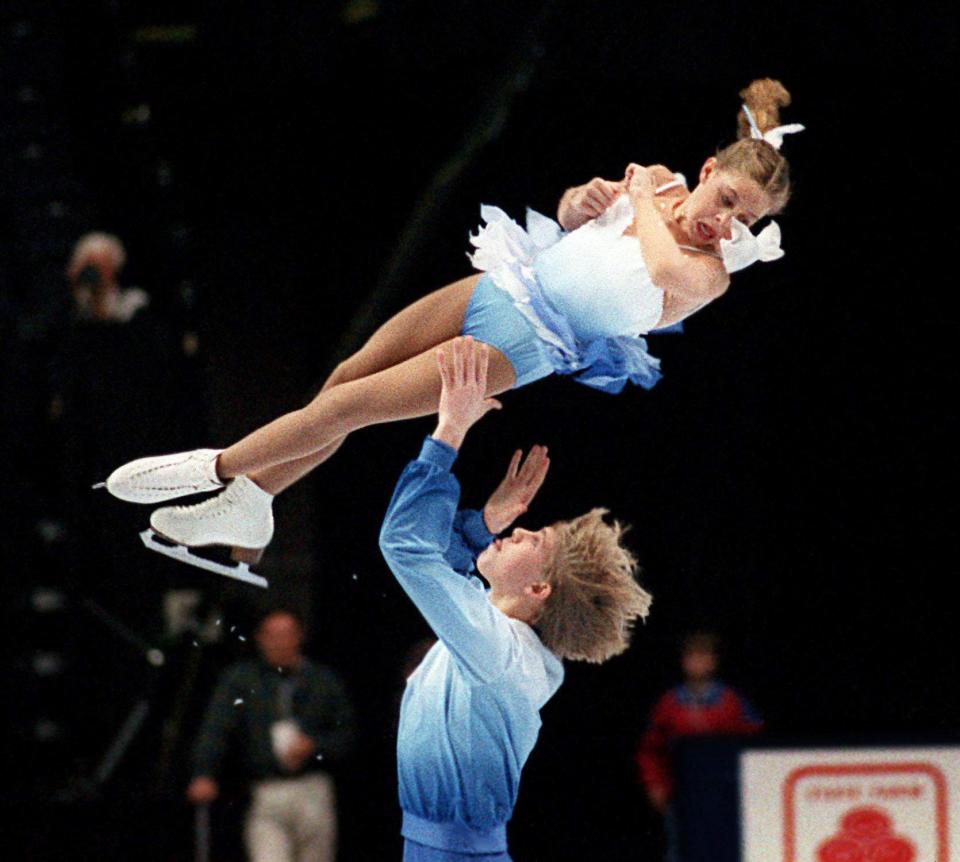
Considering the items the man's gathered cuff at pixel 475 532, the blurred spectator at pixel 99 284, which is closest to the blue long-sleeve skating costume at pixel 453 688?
the man's gathered cuff at pixel 475 532

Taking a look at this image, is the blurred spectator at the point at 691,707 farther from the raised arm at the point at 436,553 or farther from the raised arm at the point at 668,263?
the raised arm at the point at 436,553

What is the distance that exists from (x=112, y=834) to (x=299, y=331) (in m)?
1.77

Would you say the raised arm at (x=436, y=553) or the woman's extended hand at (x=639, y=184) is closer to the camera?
the raised arm at (x=436, y=553)

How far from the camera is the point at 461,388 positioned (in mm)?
3285

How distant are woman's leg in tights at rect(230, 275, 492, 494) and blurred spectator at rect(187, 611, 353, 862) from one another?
135 centimetres

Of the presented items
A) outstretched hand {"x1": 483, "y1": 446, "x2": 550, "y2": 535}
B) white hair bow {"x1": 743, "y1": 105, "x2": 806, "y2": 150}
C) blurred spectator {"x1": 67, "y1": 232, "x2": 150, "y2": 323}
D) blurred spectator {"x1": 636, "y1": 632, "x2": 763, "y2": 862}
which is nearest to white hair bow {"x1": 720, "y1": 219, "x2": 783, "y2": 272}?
white hair bow {"x1": 743, "y1": 105, "x2": 806, "y2": 150}

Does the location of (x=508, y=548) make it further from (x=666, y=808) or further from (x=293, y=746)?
(x=666, y=808)

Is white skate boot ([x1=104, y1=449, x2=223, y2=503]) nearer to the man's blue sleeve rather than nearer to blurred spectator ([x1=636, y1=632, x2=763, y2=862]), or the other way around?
the man's blue sleeve

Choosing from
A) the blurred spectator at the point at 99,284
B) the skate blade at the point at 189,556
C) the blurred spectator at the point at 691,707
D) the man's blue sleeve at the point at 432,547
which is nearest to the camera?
the man's blue sleeve at the point at 432,547

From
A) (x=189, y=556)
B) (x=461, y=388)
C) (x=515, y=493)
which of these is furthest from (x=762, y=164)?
(x=189, y=556)

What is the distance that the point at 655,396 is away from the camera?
516 centimetres

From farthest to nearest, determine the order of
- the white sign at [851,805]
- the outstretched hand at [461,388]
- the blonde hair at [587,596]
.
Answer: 1. the blonde hair at [587,596]
2. the outstretched hand at [461,388]
3. the white sign at [851,805]

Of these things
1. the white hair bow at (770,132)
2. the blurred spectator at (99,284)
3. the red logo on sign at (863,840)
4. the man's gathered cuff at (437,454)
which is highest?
the blurred spectator at (99,284)

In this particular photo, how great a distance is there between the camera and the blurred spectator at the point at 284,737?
4.92 metres
